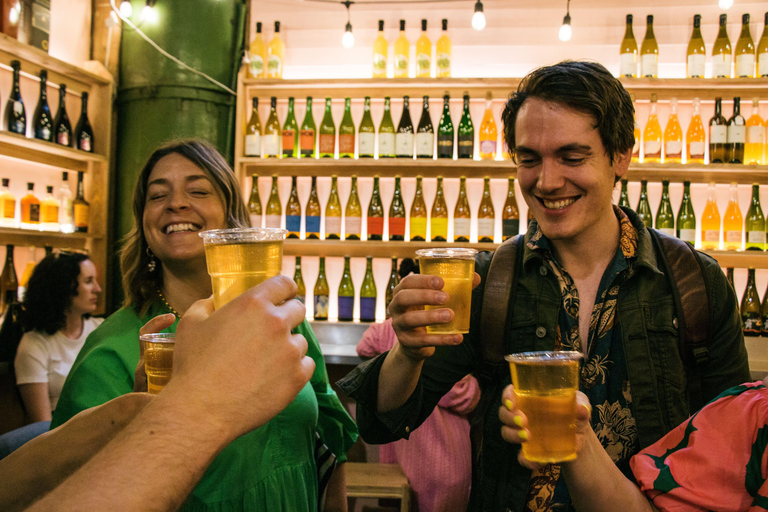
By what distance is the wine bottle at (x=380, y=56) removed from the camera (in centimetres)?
387

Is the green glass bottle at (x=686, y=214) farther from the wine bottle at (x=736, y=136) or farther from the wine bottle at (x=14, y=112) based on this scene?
the wine bottle at (x=14, y=112)

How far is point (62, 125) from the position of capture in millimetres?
3910

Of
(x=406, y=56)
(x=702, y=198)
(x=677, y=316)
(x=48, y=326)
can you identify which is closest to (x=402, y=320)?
(x=677, y=316)

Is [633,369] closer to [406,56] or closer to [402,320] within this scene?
[402,320]

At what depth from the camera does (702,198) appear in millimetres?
3828

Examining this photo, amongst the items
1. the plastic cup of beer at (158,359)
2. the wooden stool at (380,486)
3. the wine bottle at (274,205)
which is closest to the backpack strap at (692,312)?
the plastic cup of beer at (158,359)

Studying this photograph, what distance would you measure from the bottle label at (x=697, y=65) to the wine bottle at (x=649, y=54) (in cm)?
20

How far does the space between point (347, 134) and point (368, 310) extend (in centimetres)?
124

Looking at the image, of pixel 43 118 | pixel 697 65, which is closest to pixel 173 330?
pixel 43 118

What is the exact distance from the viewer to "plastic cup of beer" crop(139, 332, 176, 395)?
843 millimetres

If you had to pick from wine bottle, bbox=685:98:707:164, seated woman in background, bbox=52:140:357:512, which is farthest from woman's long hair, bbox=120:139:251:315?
wine bottle, bbox=685:98:707:164

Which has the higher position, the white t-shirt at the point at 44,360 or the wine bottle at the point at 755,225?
the wine bottle at the point at 755,225

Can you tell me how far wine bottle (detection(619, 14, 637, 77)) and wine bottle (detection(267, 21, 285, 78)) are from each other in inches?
91.0

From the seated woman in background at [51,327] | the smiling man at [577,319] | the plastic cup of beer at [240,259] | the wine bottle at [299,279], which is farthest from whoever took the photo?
the wine bottle at [299,279]
